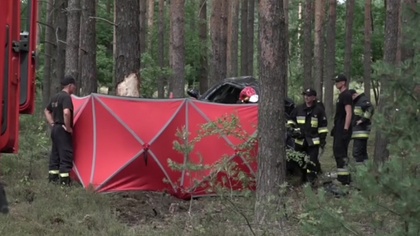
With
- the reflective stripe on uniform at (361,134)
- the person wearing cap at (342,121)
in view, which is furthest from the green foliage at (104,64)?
the reflective stripe on uniform at (361,134)

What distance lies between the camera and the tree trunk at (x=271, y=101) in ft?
27.1

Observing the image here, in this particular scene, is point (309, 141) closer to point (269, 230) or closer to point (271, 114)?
point (271, 114)

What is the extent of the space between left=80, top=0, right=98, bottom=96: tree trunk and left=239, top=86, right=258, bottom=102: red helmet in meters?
4.72

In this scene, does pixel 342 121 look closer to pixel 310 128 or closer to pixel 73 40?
pixel 310 128

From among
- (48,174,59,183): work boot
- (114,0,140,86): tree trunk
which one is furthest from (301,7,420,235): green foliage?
(48,174,59,183): work boot

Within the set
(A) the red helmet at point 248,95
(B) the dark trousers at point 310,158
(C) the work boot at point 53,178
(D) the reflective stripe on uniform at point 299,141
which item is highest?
(A) the red helmet at point 248,95

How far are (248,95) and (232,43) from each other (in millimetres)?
22403

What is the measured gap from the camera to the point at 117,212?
906 cm

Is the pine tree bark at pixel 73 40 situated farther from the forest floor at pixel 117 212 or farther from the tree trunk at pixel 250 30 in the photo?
the tree trunk at pixel 250 30

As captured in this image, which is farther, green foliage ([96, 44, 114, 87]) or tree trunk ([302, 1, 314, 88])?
green foliage ([96, 44, 114, 87])

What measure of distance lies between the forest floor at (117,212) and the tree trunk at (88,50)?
437 cm

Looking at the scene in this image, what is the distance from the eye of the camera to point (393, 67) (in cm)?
370

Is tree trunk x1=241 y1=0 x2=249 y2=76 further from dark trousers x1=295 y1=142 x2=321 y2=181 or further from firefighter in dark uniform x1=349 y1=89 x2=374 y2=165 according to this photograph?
firefighter in dark uniform x1=349 y1=89 x2=374 y2=165

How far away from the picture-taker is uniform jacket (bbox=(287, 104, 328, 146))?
38.5 feet
